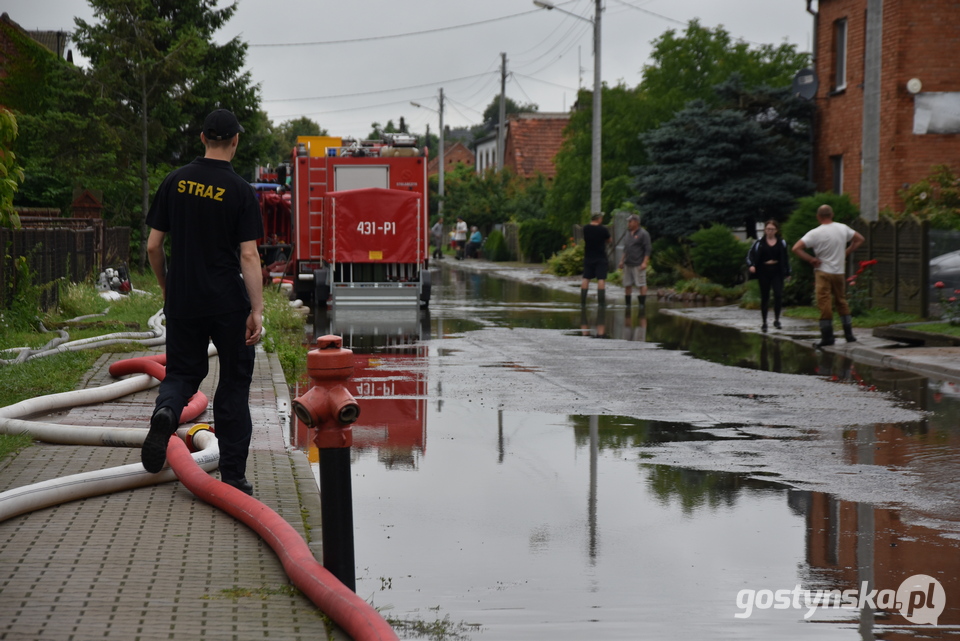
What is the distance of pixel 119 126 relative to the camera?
2655cm

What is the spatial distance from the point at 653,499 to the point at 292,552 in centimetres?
285

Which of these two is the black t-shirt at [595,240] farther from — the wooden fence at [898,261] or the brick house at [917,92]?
the wooden fence at [898,261]

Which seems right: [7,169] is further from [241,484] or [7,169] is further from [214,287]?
[241,484]

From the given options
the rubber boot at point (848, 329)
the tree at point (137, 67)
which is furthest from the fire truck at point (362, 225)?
the rubber boot at point (848, 329)

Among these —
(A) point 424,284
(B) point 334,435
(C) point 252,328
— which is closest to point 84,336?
(C) point 252,328

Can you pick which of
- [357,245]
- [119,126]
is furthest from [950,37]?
[119,126]

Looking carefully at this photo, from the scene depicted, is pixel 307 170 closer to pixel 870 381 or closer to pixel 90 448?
pixel 870 381

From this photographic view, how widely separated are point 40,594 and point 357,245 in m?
16.9

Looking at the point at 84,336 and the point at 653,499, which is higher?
the point at 84,336

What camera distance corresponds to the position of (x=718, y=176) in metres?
27.9

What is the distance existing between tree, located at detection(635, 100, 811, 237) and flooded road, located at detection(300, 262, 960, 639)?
1460 centimetres

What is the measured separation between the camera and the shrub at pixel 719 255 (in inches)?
1014

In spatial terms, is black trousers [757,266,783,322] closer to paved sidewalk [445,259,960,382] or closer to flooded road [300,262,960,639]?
paved sidewalk [445,259,960,382]

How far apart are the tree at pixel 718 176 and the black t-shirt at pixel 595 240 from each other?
4588 millimetres
